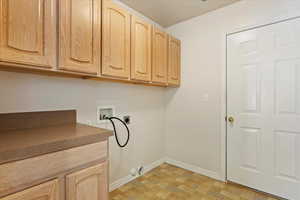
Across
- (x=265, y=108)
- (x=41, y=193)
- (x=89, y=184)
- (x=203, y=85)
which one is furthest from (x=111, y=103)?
(x=265, y=108)

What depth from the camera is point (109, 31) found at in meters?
1.43

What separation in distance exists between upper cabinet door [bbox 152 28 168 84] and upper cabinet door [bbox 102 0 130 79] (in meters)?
0.46

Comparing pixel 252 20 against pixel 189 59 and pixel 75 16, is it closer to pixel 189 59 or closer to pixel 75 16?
pixel 189 59

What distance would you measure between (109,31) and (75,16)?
12.8 inches

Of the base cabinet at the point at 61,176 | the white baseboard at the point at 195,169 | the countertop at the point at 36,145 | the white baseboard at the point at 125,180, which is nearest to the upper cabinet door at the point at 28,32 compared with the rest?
the countertop at the point at 36,145

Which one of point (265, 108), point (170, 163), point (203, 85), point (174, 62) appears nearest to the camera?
point (265, 108)

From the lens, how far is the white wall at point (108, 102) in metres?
1.18

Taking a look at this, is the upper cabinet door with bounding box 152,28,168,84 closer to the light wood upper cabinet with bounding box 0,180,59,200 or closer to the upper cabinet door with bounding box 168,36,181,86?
the upper cabinet door with bounding box 168,36,181,86

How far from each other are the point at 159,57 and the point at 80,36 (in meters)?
1.10

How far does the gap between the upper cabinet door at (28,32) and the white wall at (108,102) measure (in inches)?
13.5

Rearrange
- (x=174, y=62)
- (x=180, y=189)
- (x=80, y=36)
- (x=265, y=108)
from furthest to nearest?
1. (x=174, y=62)
2. (x=180, y=189)
3. (x=265, y=108)
4. (x=80, y=36)

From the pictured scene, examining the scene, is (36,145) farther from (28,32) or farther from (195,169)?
(195,169)

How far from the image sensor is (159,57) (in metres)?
2.05

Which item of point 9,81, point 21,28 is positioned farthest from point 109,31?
point 9,81
